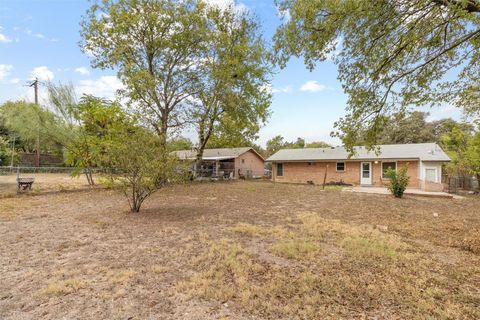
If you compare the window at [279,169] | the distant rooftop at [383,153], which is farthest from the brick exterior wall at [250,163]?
the distant rooftop at [383,153]

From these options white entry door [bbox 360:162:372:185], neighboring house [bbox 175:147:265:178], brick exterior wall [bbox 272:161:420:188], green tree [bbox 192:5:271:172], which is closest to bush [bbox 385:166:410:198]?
brick exterior wall [bbox 272:161:420:188]

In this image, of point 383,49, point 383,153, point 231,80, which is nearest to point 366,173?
point 383,153

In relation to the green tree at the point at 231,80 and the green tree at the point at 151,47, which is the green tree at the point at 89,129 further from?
the green tree at the point at 231,80

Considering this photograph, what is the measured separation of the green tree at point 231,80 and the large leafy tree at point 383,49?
1203 cm

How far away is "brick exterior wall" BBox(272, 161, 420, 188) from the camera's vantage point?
1730 cm

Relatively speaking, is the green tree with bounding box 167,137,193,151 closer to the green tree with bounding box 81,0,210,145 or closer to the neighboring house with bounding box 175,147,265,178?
the green tree with bounding box 81,0,210,145

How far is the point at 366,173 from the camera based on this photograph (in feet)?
62.0

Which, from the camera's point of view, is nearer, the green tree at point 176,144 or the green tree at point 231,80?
the green tree at point 176,144

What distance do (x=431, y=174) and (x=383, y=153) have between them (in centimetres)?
323

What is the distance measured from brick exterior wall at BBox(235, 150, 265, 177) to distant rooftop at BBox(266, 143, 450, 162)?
6909 millimetres

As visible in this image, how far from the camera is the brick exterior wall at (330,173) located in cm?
1730

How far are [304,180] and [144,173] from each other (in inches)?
655

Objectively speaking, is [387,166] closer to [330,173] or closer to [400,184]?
[330,173]

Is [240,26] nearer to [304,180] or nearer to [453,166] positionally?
[304,180]
